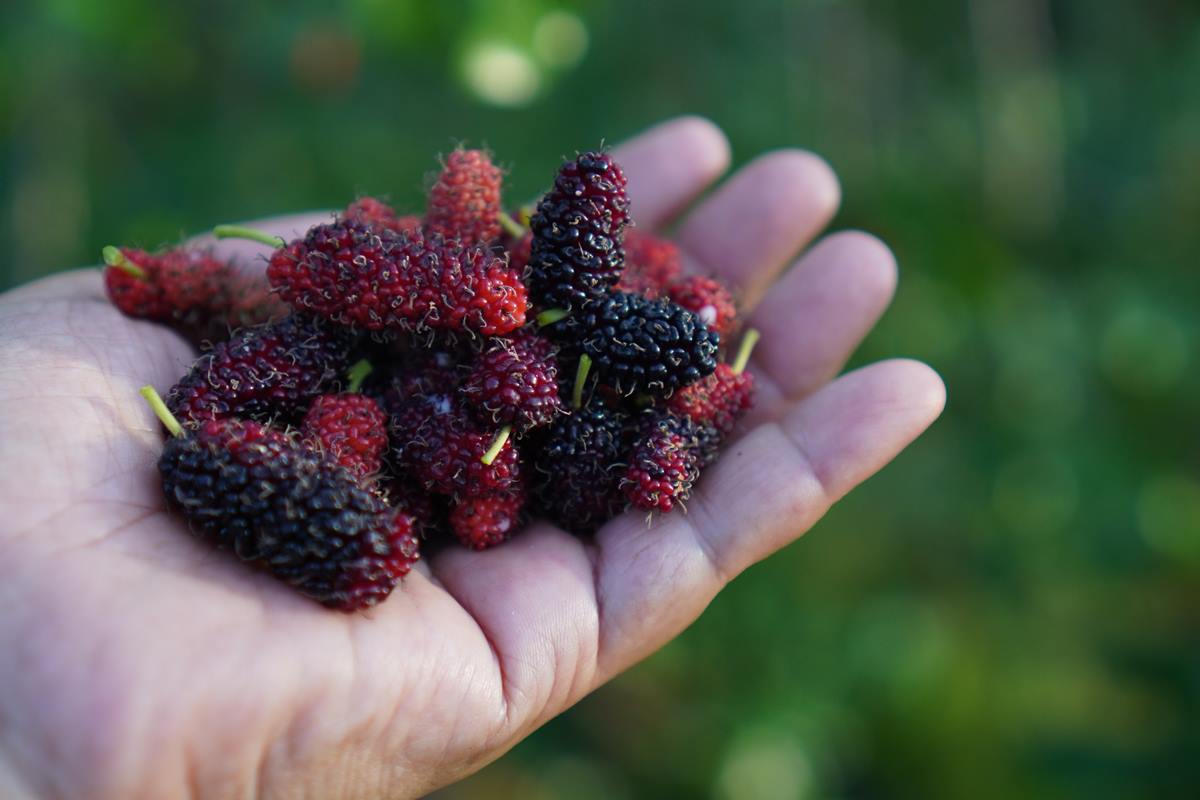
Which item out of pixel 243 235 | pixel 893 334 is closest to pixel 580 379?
pixel 243 235

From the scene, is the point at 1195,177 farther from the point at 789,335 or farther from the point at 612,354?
the point at 612,354

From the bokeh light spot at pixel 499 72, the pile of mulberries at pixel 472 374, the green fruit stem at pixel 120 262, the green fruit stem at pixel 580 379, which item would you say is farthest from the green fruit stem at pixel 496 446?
the green fruit stem at pixel 120 262

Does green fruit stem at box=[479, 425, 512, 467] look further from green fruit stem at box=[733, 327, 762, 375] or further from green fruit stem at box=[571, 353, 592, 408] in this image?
green fruit stem at box=[733, 327, 762, 375]

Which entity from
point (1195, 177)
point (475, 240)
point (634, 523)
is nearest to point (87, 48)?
point (475, 240)

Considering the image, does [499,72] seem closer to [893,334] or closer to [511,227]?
[511,227]

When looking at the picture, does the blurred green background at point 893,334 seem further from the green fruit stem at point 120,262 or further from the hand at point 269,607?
the hand at point 269,607
